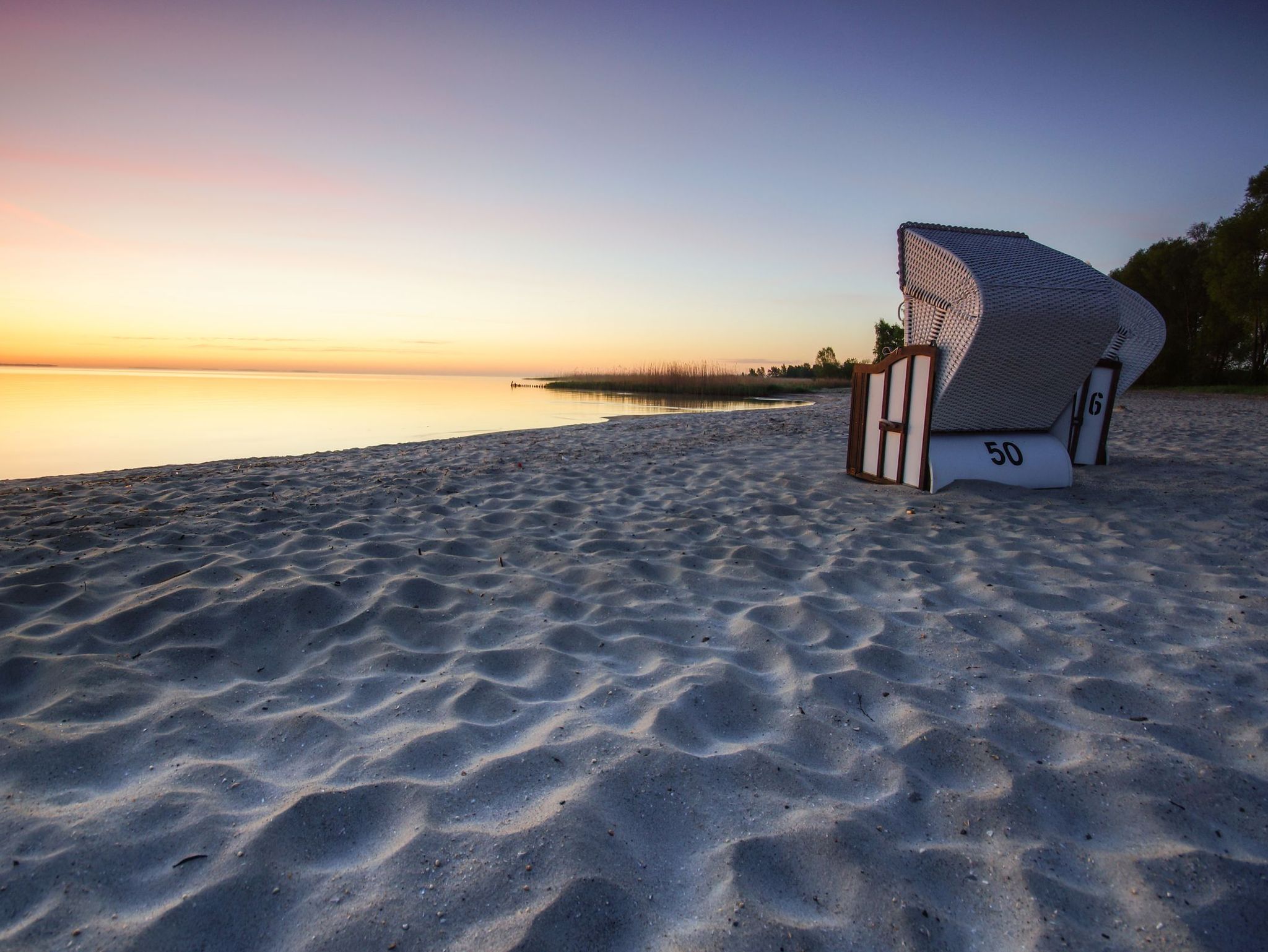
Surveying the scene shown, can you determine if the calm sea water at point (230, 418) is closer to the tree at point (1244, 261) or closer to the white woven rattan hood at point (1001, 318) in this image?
the white woven rattan hood at point (1001, 318)

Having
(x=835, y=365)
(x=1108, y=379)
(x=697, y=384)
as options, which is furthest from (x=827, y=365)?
(x=1108, y=379)

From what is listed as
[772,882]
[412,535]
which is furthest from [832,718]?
[412,535]

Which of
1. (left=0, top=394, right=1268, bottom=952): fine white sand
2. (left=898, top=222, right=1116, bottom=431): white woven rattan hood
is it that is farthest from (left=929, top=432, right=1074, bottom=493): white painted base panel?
(left=0, top=394, right=1268, bottom=952): fine white sand

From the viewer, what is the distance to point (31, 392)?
19.1m

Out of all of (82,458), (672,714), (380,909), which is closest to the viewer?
(380,909)

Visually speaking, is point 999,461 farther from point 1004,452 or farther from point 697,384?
point 697,384

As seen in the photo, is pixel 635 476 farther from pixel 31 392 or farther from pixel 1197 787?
pixel 31 392

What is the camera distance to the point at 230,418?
1387 centimetres

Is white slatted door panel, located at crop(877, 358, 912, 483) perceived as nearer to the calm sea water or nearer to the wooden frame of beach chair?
the wooden frame of beach chair

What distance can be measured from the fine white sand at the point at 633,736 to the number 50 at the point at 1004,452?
0.98 meters

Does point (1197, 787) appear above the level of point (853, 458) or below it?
below

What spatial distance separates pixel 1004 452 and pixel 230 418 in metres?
15.0

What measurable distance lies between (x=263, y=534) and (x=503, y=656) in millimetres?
2133

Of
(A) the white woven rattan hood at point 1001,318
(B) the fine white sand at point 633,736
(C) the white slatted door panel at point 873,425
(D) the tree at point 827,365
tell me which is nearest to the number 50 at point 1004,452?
(A) the white woven rattan hood at point 1001,318
